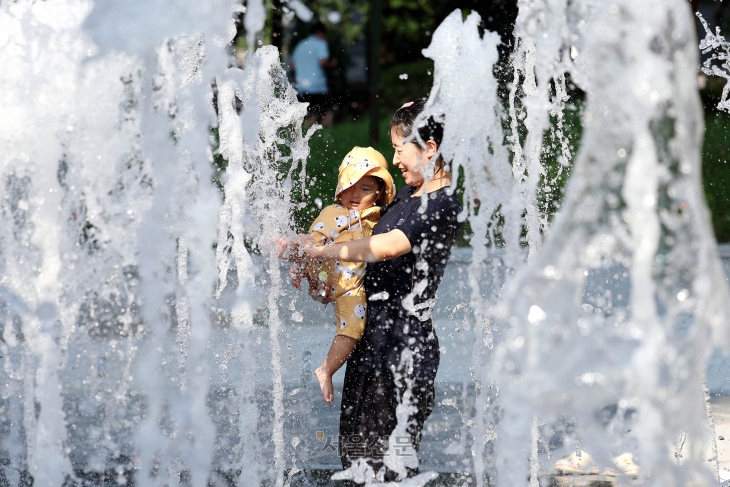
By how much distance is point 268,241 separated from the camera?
10.4 ft

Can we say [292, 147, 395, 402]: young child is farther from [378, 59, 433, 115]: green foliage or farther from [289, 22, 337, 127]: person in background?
[378, 59, 433, 115]: green foliage

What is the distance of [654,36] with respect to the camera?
74.5 inches

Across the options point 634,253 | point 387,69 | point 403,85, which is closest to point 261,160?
point 634,253

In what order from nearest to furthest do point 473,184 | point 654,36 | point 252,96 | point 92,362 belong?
point 654,36, point 473,184, point 252,96, point 92,362

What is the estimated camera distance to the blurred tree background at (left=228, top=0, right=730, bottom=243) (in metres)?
9.57

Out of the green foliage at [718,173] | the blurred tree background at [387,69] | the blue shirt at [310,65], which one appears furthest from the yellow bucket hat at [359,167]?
the blue shirt at [310,65]

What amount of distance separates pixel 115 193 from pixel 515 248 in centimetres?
141

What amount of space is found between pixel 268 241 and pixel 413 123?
0.59m

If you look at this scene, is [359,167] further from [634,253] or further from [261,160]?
[261,160]

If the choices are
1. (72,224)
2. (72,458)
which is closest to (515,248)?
(72,224)

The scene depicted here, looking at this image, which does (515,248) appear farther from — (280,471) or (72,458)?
(72,458)

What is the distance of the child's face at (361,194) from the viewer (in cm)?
323

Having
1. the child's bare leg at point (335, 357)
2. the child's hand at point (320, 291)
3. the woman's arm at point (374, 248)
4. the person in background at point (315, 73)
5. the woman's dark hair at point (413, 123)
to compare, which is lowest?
the child's bare leg at point (335, 357)

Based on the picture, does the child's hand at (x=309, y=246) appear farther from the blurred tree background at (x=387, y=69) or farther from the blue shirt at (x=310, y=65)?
the blue shirt at (x=310, y=65)
